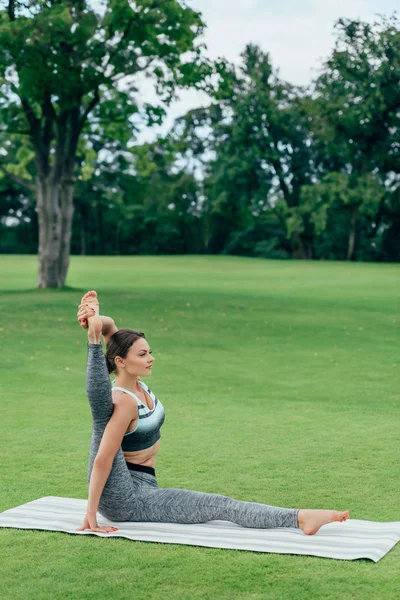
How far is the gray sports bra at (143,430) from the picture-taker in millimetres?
6094

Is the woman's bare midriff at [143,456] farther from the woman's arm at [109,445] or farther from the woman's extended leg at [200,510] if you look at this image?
the woman's arm at [109,445]

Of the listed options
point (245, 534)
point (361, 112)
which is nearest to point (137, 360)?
point (245, 534)

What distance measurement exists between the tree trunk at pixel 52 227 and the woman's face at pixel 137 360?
22.9 m

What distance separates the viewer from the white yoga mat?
5586 mm

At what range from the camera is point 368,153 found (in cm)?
6172

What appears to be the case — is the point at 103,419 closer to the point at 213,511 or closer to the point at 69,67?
the point at 213,511

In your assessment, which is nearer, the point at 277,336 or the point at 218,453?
the point at 218,453

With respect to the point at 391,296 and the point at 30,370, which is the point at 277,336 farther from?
the point at 391,296

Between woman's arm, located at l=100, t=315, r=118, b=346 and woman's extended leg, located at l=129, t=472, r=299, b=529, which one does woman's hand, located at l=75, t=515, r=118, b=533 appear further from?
woman's arm, located at l=100, t=315, r=118, b=346

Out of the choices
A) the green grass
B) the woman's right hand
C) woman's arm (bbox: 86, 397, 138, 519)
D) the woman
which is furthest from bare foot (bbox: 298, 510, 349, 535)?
the woman's right hand

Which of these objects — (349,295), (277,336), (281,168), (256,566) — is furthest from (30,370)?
(281,168)

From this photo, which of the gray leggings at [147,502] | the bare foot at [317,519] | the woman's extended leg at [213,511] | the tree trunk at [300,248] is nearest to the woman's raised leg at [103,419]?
the gray leggings at [147,502]

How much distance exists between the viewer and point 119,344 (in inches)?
240

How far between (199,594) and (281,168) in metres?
63.9
